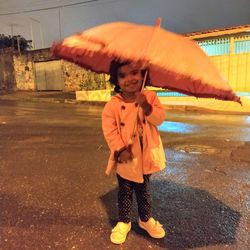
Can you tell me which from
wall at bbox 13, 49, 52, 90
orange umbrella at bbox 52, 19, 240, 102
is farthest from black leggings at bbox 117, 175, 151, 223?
wall at bbox 13, 49, 52, 90

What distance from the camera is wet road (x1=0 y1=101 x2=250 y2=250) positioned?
2971mm

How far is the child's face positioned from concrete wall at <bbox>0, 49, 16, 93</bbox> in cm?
2849

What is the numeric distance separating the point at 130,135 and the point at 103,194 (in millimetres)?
1467

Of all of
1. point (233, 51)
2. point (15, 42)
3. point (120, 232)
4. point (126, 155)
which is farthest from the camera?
point (15, 42)

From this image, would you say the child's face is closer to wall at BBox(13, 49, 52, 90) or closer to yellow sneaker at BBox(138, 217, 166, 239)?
yellow sneaker at BBox(138, 217, 166, 239)

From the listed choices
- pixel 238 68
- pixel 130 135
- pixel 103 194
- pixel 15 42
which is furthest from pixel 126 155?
pixel 15 42

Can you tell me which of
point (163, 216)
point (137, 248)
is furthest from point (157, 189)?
point (137, 248)

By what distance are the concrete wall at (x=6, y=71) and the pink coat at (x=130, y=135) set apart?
93.1 ft

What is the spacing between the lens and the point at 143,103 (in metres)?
2.64

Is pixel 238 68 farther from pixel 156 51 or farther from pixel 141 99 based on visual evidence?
pixel 156 51

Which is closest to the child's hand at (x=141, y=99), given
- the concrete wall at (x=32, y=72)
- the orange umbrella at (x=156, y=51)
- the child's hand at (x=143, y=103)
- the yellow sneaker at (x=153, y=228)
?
the child's hand at (x=143, y=103)

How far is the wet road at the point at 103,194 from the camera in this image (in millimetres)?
2971

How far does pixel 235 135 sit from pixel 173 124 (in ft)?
6.88

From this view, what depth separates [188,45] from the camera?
253cm
